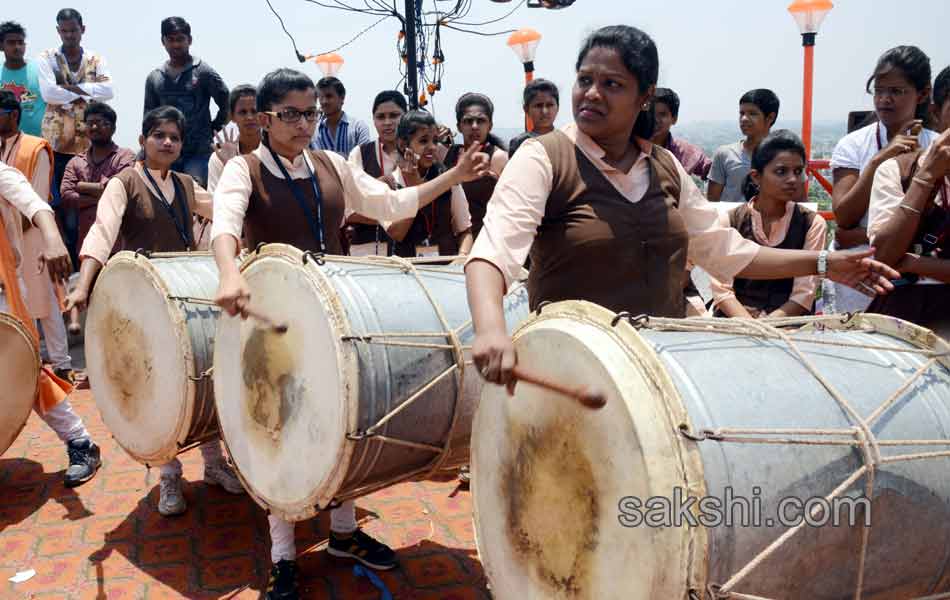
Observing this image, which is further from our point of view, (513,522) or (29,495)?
(29,495)

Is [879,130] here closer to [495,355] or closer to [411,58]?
[495,355]

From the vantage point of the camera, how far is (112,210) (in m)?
4.12

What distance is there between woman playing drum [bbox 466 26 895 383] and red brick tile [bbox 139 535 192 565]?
2.10 metres

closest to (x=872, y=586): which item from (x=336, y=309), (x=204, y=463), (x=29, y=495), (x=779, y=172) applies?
(x=336, y=309)

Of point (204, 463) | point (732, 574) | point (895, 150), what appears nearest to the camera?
point (732, 574)

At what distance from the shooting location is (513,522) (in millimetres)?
2090

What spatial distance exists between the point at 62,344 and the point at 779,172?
15.9 feet

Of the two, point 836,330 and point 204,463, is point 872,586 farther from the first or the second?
point 204,463

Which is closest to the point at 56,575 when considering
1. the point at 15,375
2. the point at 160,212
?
the point at 15,375

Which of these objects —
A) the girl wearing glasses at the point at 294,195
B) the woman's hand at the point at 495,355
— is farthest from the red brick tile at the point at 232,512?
the woman's hand at the point at 495,355

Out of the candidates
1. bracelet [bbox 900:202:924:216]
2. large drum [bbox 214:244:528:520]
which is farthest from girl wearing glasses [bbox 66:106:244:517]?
bracelet [bbox 900:202:924:216]

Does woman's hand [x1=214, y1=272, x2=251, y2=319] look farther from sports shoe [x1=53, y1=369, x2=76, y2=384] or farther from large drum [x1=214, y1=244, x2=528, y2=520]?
sports shoe [x1=53, y1=369, x2=76, y2=384]

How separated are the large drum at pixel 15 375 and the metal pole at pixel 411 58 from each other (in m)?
5.47

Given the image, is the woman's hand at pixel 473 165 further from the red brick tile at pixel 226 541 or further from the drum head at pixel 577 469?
the red brick tile at pixel 226 541
